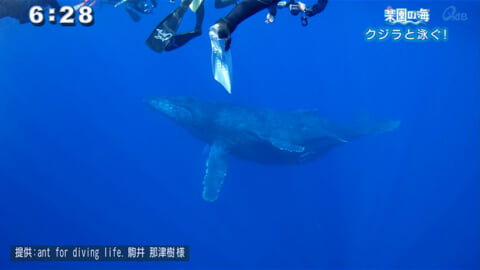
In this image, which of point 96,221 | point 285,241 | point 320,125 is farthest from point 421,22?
point 96,221

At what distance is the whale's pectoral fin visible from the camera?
1023 cm

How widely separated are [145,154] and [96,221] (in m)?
2.84

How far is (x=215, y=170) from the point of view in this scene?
10.4m

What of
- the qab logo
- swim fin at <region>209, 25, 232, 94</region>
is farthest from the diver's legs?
the qab logo

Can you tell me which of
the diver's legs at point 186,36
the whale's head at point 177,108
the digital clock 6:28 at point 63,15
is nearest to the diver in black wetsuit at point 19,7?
the digital clock 6:28 at point 63,15

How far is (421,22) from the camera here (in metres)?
10.3

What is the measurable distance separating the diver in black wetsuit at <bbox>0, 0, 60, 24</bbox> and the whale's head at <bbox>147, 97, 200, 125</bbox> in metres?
4.52

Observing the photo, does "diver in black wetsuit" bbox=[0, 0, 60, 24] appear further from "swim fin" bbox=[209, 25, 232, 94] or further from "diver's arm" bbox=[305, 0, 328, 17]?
Result: "swim fin" bbox=[209, 25, 232, 94]

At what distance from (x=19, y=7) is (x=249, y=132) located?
5497 mm

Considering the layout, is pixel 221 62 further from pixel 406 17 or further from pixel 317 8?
pixel 406 17

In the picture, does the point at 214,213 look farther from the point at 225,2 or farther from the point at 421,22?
the point at 225,2
